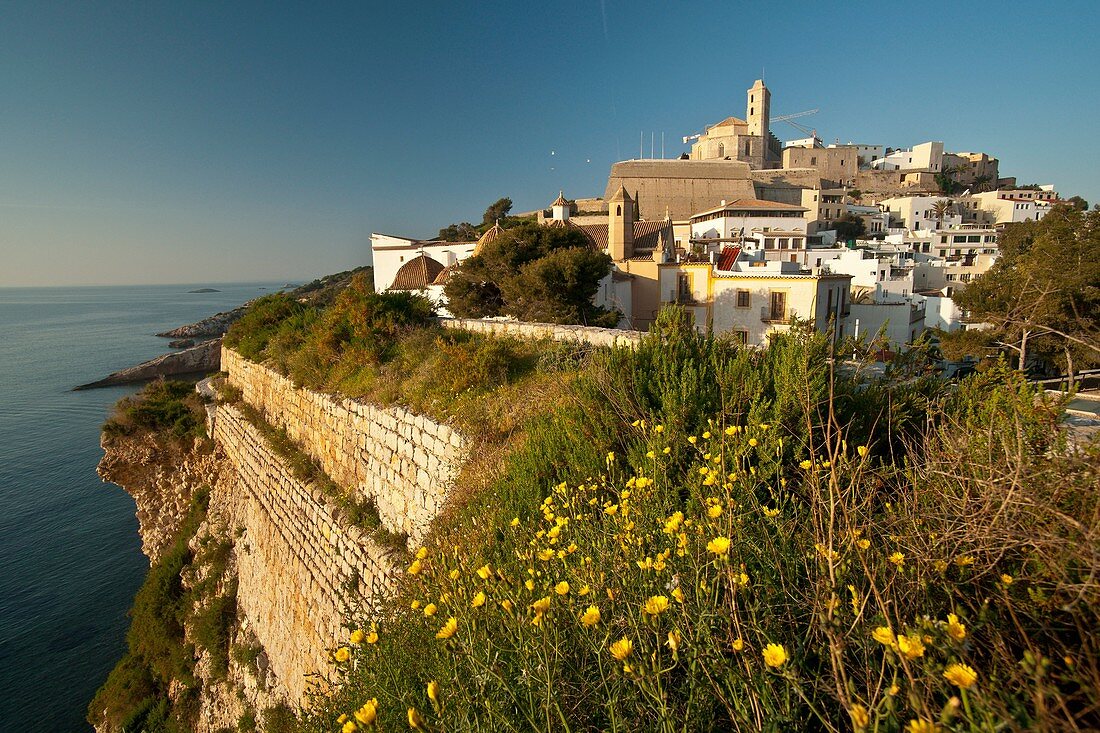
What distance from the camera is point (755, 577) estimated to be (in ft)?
6.04

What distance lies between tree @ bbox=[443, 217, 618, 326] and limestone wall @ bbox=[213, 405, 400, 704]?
29.5 feet

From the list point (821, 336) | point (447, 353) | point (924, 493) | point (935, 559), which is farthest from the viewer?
point (447, 353)

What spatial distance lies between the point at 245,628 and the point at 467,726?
864 cm

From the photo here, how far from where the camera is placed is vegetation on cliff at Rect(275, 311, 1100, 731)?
4.17 ft

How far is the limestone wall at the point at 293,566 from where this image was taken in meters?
5.66

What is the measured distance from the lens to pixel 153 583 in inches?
403

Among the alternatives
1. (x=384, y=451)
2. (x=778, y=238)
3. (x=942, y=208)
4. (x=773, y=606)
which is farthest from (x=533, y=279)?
(x=942, y=208)

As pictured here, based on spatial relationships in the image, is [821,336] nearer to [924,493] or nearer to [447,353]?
[924,493]

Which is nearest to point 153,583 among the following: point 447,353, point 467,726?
point 447,353

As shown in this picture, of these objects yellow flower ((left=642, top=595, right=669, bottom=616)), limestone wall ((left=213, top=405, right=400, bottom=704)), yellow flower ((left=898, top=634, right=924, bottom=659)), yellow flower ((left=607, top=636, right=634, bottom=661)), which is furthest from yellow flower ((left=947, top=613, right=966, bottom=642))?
limestone wall ((left=213, top=405, right=400, bottom=704))

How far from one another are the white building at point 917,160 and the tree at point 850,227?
27088 millimetres

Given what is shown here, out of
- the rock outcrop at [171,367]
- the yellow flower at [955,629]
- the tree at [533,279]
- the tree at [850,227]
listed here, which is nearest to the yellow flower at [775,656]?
the yellow flower at [955,629]

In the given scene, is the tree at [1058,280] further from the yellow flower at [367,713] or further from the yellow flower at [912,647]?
the yellow flower at [367,713]

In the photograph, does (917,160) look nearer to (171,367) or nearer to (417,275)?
(417,275)
